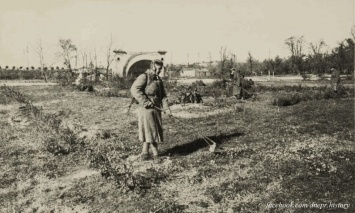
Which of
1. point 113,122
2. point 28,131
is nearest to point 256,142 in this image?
point 113,122

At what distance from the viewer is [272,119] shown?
35.8 ft

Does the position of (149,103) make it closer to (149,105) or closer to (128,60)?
(149,105)

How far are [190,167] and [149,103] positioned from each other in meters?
1.34

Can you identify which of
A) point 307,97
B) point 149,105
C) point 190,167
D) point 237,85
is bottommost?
point 190,167

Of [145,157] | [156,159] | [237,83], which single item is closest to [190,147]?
[156,159]

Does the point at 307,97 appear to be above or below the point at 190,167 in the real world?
above

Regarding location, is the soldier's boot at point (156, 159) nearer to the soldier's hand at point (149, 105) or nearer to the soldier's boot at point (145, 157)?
the soldier's boot at point (145, 157)

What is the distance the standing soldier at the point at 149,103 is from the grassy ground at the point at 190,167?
20.9 inches

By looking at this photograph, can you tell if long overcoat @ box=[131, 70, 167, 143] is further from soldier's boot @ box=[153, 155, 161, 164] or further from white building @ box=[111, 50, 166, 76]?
white building @ box=[111, 50, 166, 76]

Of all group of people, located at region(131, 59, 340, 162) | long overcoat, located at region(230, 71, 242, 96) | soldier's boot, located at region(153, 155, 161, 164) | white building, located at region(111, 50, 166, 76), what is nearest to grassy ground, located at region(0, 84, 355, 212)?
soldier's boot, located at region(153, 155, 161, 164)

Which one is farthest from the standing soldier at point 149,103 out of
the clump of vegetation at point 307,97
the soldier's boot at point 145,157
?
the clump of vegetation at point 307,97

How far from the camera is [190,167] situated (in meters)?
6.66

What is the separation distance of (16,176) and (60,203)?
5.74ft

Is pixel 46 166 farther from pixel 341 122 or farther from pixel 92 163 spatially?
pixel 341 122
